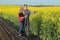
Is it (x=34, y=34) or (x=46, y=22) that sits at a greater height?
(x=46, y=22)

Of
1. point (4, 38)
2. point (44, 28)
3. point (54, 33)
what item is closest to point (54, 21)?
point (54, 33)

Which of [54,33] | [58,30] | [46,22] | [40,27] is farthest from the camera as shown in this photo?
[40,27]

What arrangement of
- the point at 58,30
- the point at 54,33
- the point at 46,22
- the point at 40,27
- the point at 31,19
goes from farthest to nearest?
the point at 31,19
the point at 40,27
the point at 46,22
the point at 54,33
the point at 58,30

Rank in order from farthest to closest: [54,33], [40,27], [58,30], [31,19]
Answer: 1. [31,19]
2. [40,27]
3. [54,33]
4. [58,30]

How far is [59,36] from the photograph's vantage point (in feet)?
41.7

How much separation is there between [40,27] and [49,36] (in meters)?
2.21

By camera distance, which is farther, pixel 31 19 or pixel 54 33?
pixel 31 19

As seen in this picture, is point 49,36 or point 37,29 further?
point 37,29

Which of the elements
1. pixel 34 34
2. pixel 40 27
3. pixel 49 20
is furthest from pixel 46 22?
pixel 34 34

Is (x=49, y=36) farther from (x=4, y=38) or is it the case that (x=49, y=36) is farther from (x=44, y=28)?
(x=4, y=38)

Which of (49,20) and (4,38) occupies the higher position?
(49,20)

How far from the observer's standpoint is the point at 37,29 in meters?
17.0

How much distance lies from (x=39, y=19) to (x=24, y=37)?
1324 mm

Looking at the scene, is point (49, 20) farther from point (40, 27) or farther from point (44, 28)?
point (40, 27)
